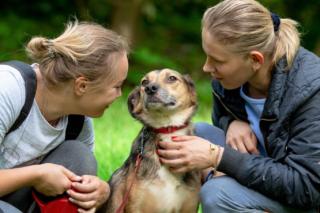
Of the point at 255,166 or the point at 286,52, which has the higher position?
the point at 286,52

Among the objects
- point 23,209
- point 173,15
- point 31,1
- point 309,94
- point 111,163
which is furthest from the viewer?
point 173,15

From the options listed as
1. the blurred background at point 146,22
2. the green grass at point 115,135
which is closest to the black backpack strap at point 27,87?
the green grass at point 115,135

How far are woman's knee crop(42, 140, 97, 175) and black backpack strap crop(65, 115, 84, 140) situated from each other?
0.14 m

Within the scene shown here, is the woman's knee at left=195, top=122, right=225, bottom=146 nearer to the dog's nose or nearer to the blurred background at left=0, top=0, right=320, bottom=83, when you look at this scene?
the dog's nose

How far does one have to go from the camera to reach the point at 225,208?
358 cm

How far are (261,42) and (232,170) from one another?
713 mm

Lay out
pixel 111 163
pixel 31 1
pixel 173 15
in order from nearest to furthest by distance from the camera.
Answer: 1. pixel 111 163
2. pixel 31 1
3. pixel 173 15

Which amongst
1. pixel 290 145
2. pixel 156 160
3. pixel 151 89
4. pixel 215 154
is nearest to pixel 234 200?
pixel 215 154

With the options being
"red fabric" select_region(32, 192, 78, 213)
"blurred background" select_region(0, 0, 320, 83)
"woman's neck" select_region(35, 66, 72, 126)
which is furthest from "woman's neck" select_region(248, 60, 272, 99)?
"blurred background" select_region(0, 0, 320, 83)

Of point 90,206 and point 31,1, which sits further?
point 31,1

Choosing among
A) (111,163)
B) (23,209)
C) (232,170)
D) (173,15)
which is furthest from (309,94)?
(173,15)

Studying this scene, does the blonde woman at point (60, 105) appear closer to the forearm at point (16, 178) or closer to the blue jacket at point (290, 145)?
the forearm at point (16, 178)

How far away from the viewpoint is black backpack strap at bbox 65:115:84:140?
3.94 meters

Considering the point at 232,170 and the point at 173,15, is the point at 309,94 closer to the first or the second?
the point at 232,170
